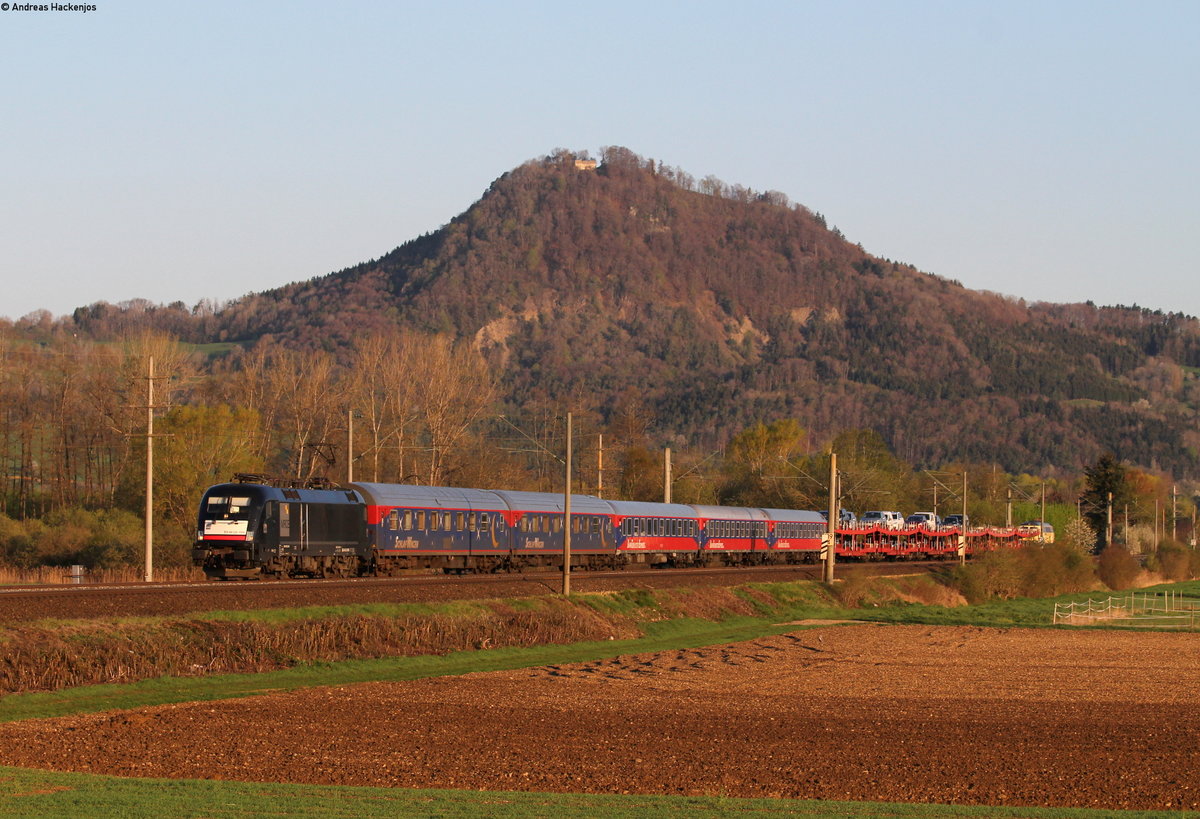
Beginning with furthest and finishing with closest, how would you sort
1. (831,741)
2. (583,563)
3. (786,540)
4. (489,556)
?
(786,540), (583,563), (489,556), (831,741)

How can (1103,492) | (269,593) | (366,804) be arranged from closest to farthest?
(366,804) → (269,593) → (1103,492)

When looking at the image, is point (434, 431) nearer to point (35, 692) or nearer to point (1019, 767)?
point (35, 692)

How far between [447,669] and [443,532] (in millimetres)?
20675

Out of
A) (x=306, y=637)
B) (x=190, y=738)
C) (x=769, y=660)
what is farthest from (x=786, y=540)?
(x=190, y=738)

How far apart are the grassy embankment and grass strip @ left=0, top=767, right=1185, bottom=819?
3 cm

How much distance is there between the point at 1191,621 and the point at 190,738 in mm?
60204

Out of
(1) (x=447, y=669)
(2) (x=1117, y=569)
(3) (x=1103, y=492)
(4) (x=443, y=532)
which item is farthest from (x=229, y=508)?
(3) (x=1103, y=492)

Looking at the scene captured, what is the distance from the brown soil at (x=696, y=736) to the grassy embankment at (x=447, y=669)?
1.13 meters

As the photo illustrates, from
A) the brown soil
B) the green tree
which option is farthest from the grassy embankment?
the green tree

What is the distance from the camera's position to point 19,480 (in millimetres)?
102938

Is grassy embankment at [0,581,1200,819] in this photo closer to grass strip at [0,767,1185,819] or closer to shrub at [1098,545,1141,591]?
grass strip at [0,767,1185,819]

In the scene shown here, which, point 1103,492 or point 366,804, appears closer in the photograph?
point 366,804

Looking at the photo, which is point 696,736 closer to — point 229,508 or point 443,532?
point 229,508

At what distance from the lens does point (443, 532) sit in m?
57.8
